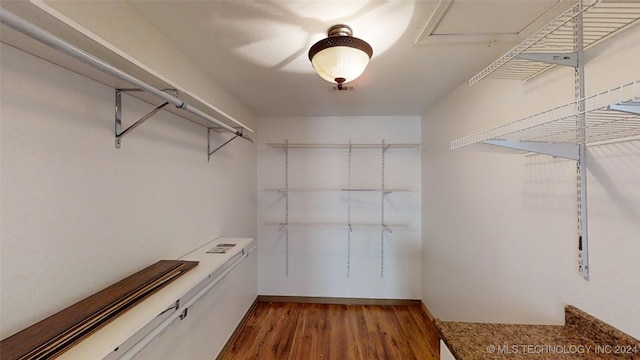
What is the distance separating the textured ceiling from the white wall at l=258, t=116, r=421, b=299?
0.88 meters

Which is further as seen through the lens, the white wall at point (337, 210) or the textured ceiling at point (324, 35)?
the white wall at point (337, 210)

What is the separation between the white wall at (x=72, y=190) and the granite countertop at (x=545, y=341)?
4.85ft

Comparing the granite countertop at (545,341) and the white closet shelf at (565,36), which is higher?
the white closet shelf at (565,36)

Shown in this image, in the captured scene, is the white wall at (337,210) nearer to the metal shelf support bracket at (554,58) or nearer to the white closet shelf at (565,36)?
the white closet shelf at (565,36)

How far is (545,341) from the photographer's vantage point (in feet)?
3.29

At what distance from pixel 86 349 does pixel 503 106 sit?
2282mm

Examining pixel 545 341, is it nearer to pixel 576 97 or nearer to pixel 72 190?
pixel 576 97

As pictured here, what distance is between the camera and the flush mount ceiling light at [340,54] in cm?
122

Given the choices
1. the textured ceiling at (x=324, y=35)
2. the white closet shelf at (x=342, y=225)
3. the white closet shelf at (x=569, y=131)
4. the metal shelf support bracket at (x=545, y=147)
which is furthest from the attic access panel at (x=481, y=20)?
the white closet shelf at (x=342, y=225)

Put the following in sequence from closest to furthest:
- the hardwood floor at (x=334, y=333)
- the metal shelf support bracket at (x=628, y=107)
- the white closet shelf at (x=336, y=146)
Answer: the metal shelf support bracket at (x=628, y=107)
the hardwood floor at (x=334, y=333)
the white closet shelf at (x=336, y=146)

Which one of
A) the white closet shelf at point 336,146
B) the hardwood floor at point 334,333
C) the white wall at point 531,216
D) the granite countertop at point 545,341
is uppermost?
the white closet shelf at point 336,146

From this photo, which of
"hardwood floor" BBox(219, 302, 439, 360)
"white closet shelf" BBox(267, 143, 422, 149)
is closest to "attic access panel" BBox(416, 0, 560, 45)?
"white closet shelf" BBox(267, 143, 422, 149)

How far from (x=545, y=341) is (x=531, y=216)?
0.65 meters

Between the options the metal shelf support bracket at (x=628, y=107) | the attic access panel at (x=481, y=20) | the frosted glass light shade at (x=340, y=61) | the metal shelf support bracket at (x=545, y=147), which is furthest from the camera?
the frosted glass light shade at (x=340, y=61)
